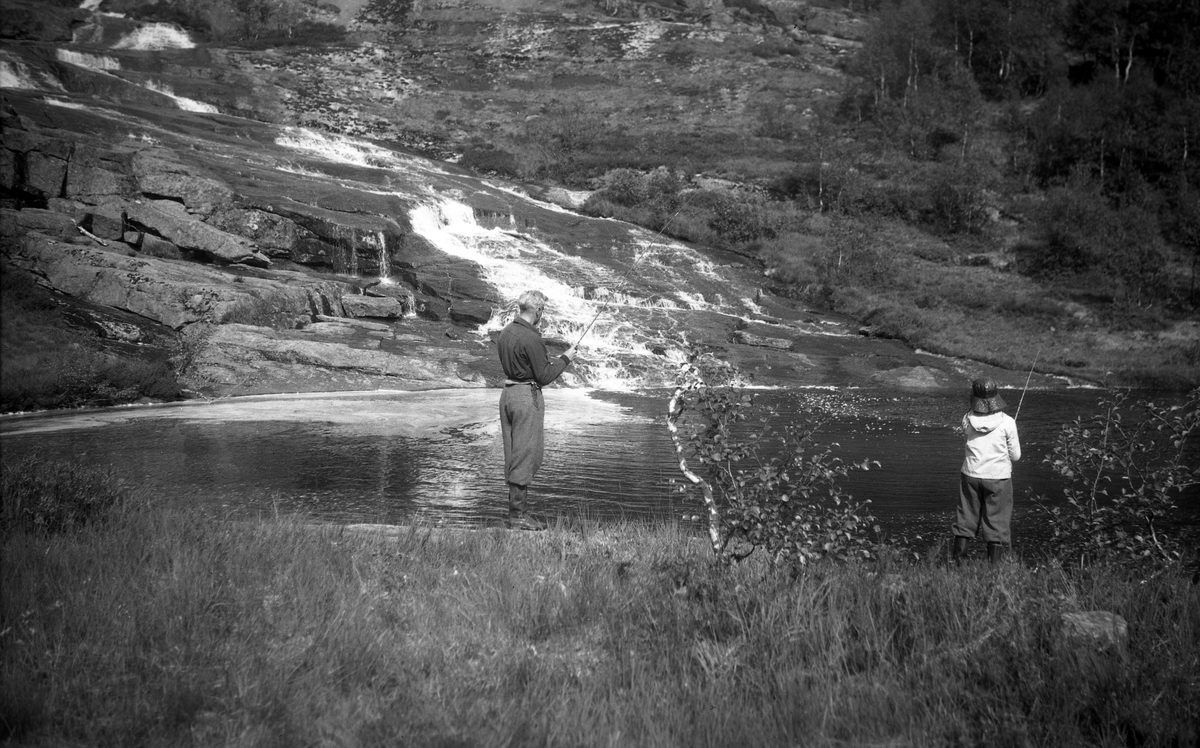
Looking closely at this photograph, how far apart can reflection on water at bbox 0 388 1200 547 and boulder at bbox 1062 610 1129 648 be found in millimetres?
4061

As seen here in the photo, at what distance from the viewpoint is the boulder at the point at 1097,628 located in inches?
152

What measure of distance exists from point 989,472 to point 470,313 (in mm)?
18452

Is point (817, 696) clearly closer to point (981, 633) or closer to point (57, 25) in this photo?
point (981, 633)

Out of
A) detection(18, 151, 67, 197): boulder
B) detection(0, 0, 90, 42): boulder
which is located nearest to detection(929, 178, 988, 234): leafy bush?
detection(18, 151, 67, 197): boulder

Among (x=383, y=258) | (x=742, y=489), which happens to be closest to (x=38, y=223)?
(x=383, y=258)

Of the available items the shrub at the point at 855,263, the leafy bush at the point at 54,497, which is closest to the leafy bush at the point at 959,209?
the shrub at the point at 855,263

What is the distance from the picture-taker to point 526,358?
7.15 meters

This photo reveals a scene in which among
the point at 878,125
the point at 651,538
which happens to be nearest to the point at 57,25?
the point at 878,125

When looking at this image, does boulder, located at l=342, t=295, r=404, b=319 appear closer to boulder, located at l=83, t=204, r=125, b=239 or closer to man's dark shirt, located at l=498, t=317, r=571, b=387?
boulder, located at l=83, t=204, r=125, b=239

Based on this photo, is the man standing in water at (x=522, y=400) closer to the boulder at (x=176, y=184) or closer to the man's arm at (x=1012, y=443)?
the man's arm at (x=1012, y=443)

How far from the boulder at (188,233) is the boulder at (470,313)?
6061mm

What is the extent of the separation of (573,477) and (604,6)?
71.2 meters

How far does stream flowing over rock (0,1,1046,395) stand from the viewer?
18750mm

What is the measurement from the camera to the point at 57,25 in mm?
48656
